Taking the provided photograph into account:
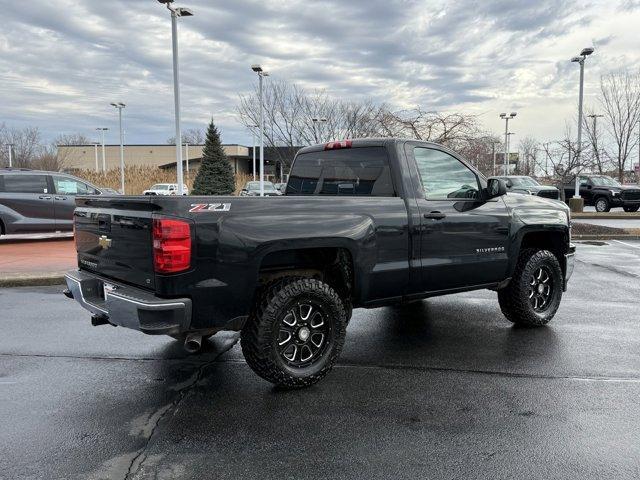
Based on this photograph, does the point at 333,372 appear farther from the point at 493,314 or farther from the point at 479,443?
the point at 493,314

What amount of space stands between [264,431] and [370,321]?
2.93 meters

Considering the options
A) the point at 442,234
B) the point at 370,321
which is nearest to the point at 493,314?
the point at 370,321

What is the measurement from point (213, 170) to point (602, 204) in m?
25.4

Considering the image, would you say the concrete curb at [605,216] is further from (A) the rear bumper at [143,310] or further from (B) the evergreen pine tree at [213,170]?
(B) the evergreen pine tree at [213,170]

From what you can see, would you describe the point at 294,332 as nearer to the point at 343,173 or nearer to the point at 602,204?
the point at 343,173

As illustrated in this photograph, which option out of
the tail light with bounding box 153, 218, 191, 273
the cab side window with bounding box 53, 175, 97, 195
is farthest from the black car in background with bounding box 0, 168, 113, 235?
the tail light with bounding box 153, 218, 191, 273

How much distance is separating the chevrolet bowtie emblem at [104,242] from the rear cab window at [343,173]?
220 cm

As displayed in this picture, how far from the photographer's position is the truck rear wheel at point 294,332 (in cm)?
398

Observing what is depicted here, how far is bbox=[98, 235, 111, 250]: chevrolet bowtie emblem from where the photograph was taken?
4137 mm

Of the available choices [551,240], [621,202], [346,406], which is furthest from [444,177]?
[621,202]

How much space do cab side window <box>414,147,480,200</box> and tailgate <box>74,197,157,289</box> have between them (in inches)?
99.0

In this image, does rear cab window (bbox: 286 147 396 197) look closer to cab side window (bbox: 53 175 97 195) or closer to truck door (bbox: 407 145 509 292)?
truck door (bbox: 407 145 509 292)

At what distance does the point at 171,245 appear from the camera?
3.53 meters

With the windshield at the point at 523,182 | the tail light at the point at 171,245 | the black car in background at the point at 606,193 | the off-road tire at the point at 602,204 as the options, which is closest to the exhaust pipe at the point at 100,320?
the tail light at the point at 171,245
